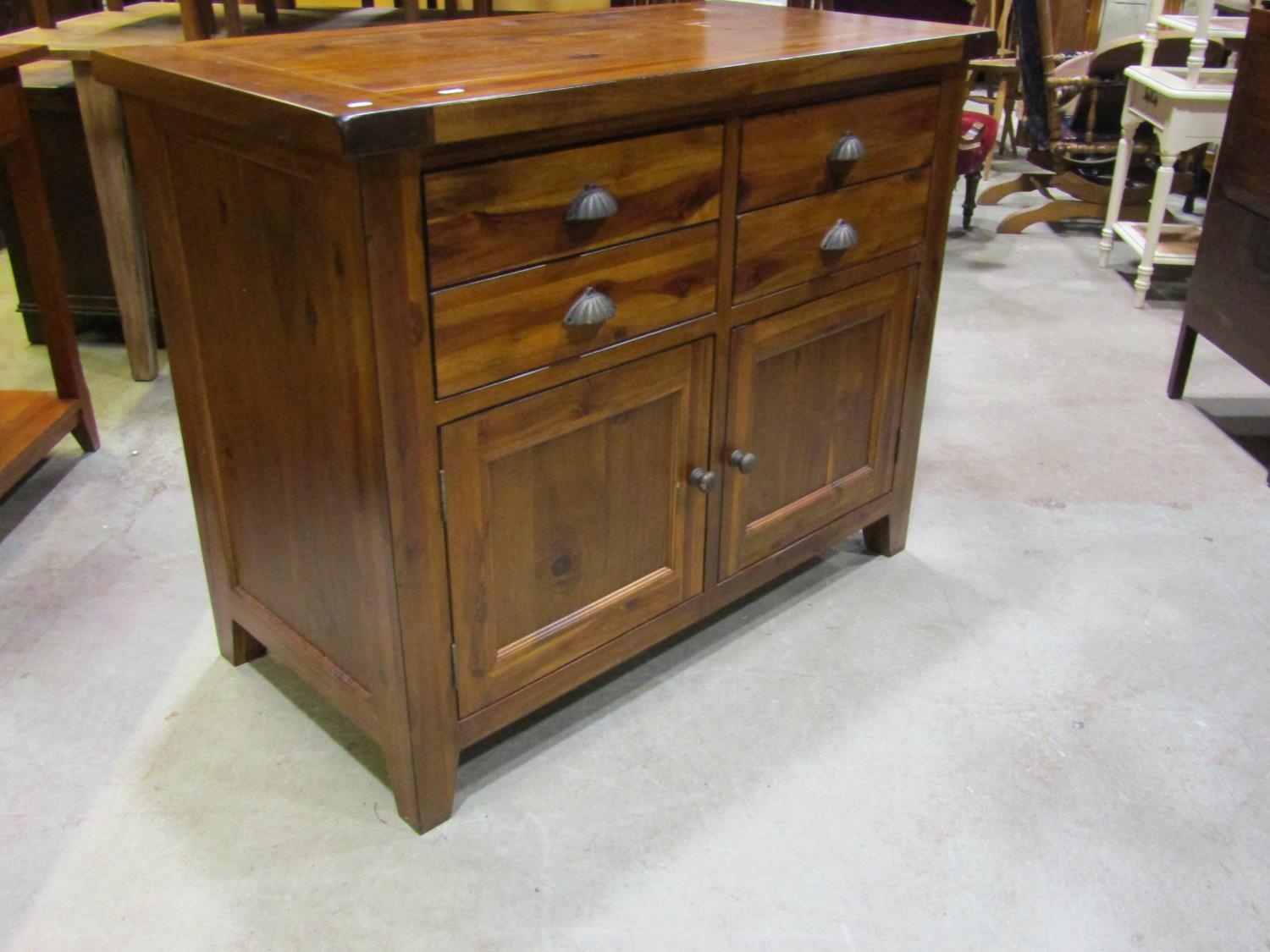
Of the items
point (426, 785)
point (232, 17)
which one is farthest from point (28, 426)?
point (426, 785)

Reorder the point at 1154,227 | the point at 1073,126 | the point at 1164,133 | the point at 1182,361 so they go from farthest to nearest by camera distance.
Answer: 1. the point at 1073,126
2. the point at 1154,227
3. the point at 1164,133
4. the point at 1182,361

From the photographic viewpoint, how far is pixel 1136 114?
3275mm

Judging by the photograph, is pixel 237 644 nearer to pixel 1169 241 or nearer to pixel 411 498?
pixel 411 498

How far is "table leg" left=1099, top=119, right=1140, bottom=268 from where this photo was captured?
3.42m

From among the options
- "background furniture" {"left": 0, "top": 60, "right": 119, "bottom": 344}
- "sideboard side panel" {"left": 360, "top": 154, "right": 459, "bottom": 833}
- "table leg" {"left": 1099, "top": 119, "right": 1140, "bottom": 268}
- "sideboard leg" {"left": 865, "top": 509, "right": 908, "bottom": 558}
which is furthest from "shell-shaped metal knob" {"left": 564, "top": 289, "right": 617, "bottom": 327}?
"table leg" {"left": 1099, "top": 119, "right": 1140, "bottom": 268}

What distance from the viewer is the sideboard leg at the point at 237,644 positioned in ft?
5.42

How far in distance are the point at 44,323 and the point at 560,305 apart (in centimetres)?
137

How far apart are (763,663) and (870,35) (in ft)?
2.96

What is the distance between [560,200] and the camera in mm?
1209

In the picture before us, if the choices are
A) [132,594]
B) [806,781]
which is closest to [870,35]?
[806,781]

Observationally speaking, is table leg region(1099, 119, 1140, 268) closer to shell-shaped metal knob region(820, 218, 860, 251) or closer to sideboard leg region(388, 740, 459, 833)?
shell-shaped metal knob region(820, 218, 860, 251)

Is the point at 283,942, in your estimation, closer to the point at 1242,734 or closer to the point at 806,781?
the point at 806,781

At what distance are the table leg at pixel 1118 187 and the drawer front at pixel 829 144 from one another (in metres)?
2.11

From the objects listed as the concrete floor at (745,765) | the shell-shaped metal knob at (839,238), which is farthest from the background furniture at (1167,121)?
the shell-shaped metal knob at (839,238)
